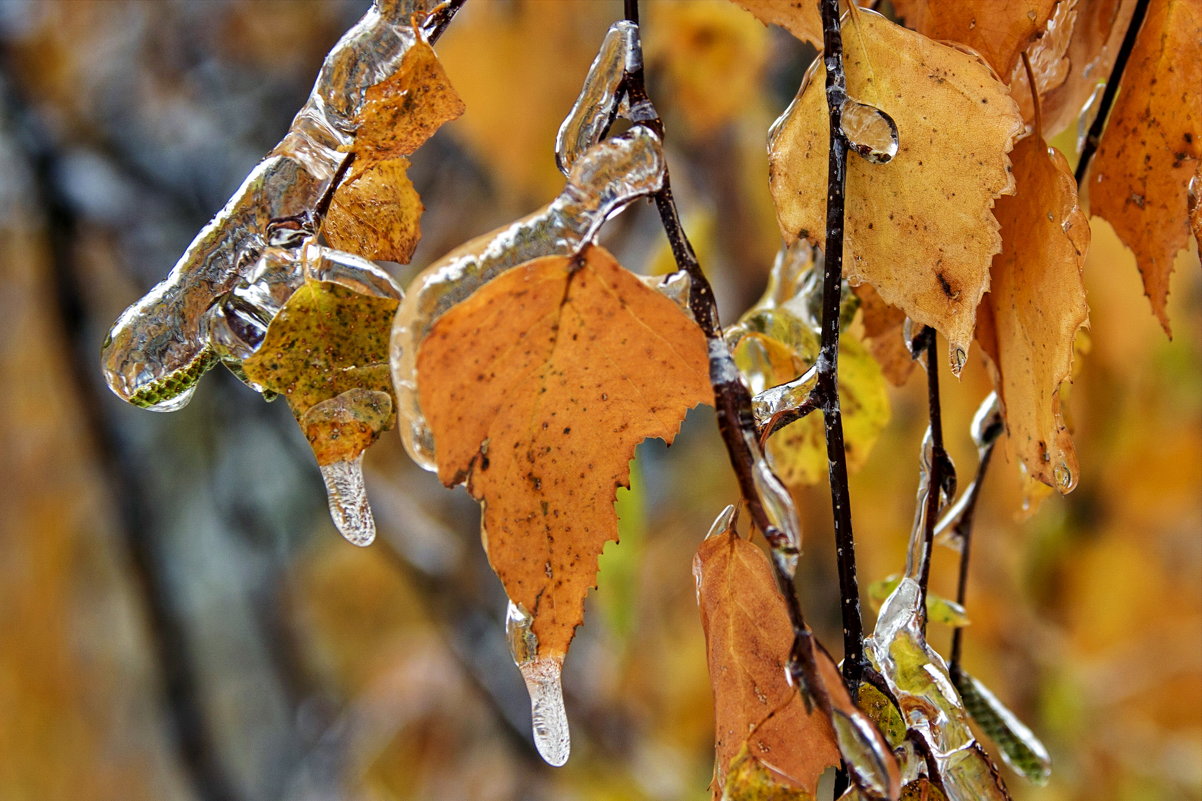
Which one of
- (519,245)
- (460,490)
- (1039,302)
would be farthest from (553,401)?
(460,490)

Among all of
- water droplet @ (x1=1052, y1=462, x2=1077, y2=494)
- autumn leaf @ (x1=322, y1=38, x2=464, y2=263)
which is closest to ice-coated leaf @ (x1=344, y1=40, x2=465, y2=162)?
autumn leaf @ (x1=322, y1=38, x2=464, y2=263)

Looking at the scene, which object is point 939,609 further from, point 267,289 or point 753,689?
point 267,289

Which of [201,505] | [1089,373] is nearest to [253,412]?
[1089,373]

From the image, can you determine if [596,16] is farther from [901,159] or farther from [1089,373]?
[901,159]

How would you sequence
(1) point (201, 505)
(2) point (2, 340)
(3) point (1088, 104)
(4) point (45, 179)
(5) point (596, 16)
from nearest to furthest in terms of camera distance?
(3) point (1088, 104) < (4) point (45, 179) < (5) point (596, 16) < (2) point (2, 340) < (1) point (201, 505)

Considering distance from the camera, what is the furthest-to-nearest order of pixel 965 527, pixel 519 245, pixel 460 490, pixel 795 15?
1. pixel 460 490
2. pixel 965 527
3. pixel 795 15
4. pixel 519 245

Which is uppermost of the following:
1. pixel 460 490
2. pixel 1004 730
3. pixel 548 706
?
pixel 548 706

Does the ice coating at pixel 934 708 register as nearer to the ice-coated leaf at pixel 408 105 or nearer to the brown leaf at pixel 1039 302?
the brown leaf at pixel 1039 302
